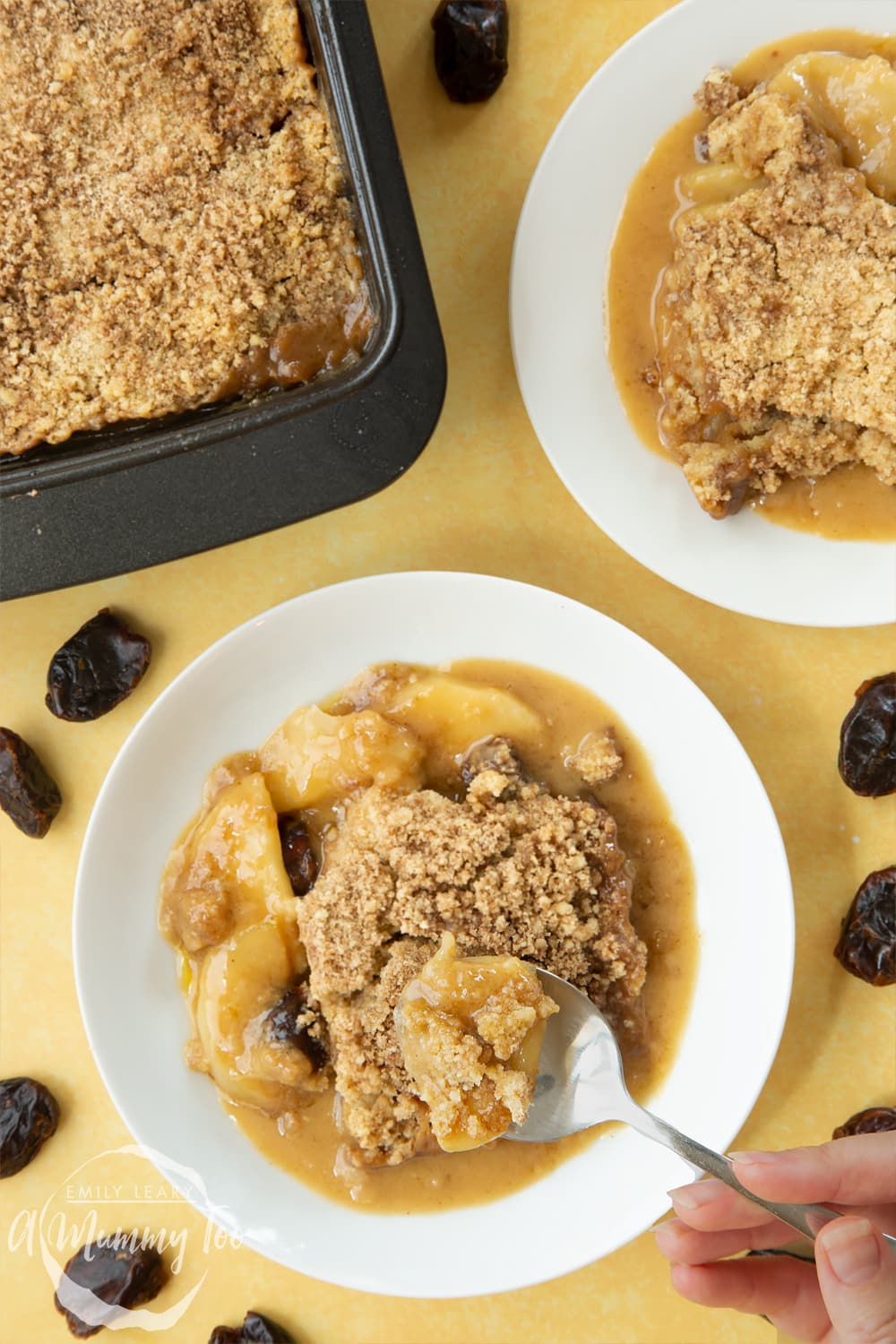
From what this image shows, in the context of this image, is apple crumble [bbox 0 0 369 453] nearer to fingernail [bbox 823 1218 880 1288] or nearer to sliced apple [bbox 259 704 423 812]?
sliced apple [bbox 259 704 423 812]

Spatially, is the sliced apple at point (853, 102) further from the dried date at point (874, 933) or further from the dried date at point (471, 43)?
the dried date at point (874, 933)

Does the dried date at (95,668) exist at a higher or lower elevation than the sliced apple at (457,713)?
higher

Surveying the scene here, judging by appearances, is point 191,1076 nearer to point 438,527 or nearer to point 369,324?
point 438,527

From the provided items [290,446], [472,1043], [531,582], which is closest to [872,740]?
[531,582]

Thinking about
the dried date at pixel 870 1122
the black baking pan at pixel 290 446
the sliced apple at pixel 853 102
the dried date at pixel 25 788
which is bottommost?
the dried date at pixel 870 1122

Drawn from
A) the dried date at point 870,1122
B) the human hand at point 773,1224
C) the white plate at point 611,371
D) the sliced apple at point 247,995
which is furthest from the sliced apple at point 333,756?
the dried date at point 870,1122

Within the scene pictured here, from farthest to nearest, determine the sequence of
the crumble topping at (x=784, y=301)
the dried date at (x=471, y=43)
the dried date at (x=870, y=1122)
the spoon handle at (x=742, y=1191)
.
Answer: the dried date at (x=870, y=1122) → the dried date at (x=471, y=43) → the crumble topping at (x=784, y=301) → the spoon handle at (x=742, y=1191)
